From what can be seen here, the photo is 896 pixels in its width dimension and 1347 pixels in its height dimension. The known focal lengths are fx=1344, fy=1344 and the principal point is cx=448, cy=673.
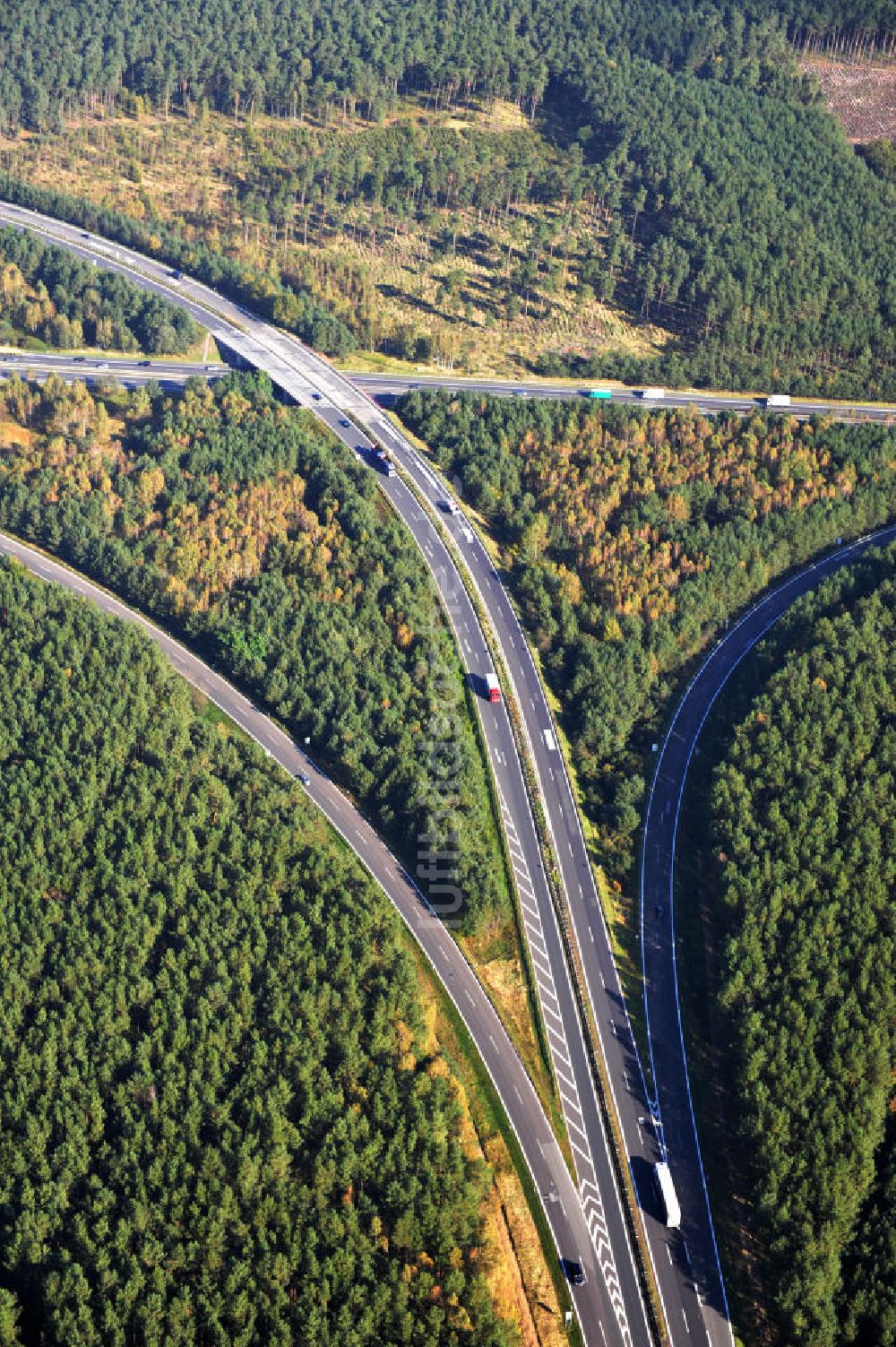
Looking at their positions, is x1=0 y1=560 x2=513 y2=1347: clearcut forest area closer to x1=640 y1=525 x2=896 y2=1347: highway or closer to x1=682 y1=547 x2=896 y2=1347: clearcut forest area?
x1=640 y1=525 x2=896 y2=1347: highway

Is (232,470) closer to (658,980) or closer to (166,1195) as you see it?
(658,980)

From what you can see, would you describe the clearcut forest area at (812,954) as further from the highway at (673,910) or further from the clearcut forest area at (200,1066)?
the clearcut forest area at (200,1066)

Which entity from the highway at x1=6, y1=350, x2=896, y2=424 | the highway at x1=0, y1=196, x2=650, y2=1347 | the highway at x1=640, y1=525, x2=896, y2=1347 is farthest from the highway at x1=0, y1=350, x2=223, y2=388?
the highway at x1=640, y1=525, x2=896, y2=1347

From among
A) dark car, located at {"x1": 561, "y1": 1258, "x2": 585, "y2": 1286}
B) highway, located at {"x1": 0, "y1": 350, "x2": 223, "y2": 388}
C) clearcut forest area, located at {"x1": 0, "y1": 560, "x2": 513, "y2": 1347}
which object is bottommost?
dark car, located at {"x1": 561, "y1": 1258, "x2": 585, "y2": 1286}

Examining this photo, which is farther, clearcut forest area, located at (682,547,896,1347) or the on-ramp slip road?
the on-ramp slip road

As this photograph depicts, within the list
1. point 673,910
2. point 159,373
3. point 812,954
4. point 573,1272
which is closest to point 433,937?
point 673,910

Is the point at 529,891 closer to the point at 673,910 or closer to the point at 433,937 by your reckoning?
the point at 433,937
